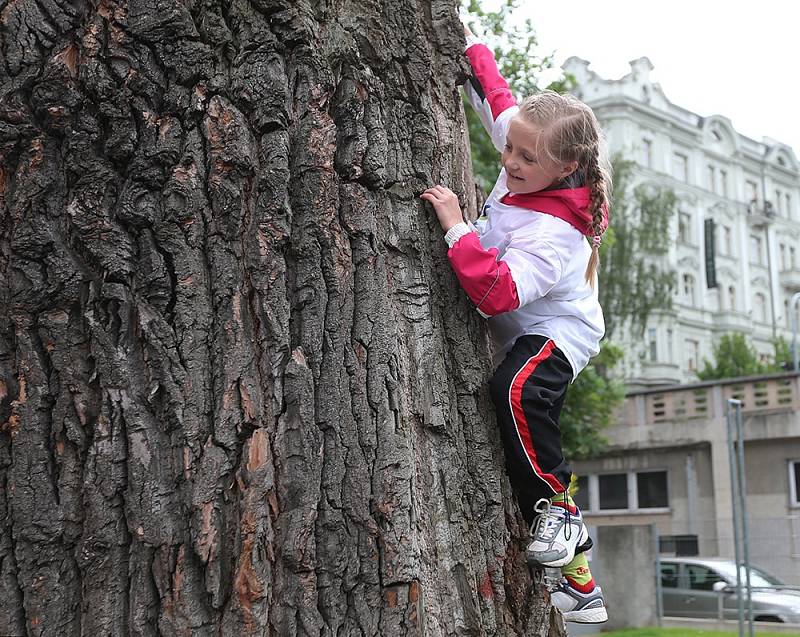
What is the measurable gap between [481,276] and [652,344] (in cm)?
4302

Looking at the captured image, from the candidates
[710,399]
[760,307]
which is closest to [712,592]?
[710,399]

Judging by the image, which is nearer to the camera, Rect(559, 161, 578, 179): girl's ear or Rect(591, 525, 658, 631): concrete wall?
Rect(559, 161, 578, 179): girl's ear

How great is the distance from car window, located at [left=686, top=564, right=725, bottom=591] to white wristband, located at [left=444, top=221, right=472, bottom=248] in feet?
42.8

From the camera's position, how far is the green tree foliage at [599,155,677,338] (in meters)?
36.3

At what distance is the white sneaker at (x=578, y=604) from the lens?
3.05 meters

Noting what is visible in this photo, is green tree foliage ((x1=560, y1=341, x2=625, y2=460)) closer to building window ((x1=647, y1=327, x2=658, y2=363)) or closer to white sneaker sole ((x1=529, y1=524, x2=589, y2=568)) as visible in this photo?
white sneaker sole ((x1=529, y1=524, x2=589, y2=568))

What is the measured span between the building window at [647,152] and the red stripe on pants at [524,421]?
43560 mm

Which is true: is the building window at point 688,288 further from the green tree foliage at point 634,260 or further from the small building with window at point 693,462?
the small building with window at point 693,462

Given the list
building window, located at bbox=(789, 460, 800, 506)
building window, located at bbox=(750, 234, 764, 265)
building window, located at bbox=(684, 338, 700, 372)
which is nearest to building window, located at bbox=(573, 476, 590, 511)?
building window, located at bbox=(789, 460, 800, 506)

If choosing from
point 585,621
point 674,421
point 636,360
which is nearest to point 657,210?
point 636,360

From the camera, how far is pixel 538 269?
2.90 m

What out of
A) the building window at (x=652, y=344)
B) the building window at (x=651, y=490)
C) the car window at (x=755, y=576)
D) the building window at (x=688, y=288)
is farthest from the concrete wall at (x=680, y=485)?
the building window at (x=688, y=288)

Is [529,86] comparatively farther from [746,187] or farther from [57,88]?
[746,187]

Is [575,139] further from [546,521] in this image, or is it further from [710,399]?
[710,399]
